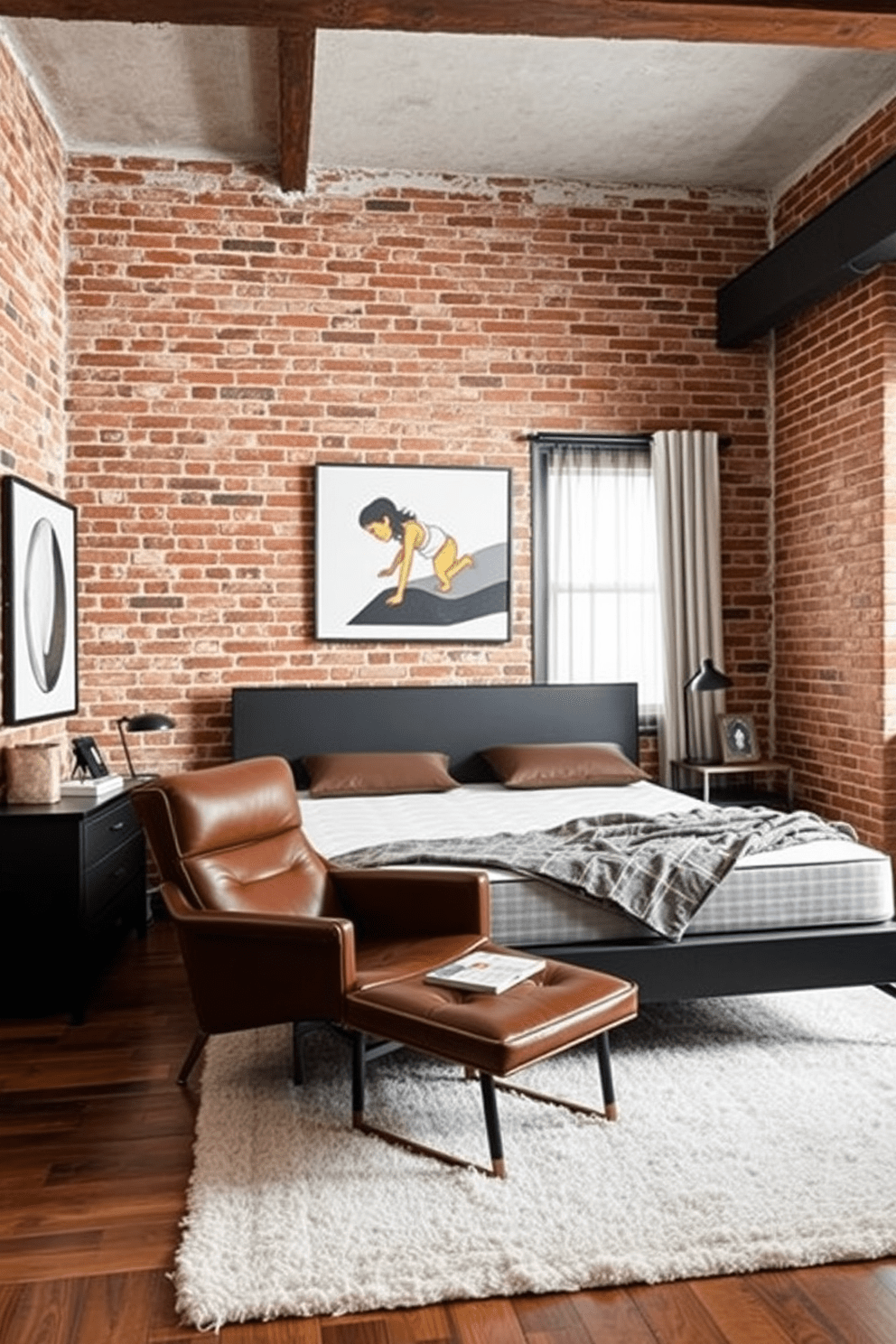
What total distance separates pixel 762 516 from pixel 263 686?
9.02ft

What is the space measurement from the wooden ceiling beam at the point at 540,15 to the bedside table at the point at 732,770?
126 inches

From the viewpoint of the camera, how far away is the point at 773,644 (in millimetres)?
6141

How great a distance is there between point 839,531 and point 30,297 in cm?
372

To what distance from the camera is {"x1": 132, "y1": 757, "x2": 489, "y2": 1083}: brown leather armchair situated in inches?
119

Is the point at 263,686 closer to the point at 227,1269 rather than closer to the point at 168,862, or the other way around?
the point at 168,862

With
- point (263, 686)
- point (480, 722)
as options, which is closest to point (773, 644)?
point (480, 722)

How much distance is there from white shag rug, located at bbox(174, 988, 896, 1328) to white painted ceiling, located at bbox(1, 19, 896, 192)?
371cm

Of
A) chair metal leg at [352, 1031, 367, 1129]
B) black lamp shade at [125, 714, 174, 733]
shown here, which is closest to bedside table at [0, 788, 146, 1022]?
black lamp shade at [125, 714, 174, 733]

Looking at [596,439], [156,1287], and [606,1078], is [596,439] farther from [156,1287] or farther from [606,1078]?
[156,1287]

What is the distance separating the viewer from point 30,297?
4867mm

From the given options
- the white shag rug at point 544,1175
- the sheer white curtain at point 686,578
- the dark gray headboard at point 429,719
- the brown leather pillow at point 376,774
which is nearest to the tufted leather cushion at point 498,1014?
the white shag rug at point 544,1175

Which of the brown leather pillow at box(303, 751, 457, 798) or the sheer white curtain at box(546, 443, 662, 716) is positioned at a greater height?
the sheer white curtain at box(546, 443, 662, 716)

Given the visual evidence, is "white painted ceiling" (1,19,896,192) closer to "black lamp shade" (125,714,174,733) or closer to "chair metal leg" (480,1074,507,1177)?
"black lamp shade" (125,714,174,733)

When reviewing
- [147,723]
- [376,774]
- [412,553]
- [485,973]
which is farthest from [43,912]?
[412,553]
